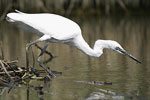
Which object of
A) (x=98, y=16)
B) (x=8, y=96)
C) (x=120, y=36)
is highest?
(x=98, y=16)

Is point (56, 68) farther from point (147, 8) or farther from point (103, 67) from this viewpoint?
point (147, 8)

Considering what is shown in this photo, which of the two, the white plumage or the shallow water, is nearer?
the shallow water

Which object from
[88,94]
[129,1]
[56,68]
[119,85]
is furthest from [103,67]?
[129,1]

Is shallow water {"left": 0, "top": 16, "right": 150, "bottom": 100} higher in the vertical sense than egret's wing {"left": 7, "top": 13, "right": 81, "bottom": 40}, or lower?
lower

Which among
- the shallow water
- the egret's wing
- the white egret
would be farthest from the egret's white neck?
the shallow water

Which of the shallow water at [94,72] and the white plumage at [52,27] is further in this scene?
the white plumage at [52,27]

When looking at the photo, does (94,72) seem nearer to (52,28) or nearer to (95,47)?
(95,47)

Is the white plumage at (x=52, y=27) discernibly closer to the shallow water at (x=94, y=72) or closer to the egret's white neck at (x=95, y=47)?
the egret's white neck at (x=95, y=47)

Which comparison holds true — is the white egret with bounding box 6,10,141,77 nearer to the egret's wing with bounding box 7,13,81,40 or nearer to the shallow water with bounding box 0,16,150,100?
the egret's wing with bounding box 7,13,81,40

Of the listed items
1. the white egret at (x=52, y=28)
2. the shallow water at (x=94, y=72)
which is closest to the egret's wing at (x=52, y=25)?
the white egret at (x=52, y=28)

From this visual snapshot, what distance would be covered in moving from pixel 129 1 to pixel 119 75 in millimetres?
15755

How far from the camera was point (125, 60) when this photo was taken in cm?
1141

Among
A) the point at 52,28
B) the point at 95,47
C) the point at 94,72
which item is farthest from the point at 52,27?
the point at 94,72

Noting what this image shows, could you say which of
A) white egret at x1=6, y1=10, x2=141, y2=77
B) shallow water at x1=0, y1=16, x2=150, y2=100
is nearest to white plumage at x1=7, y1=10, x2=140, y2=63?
white egret at x1=6, y1=10, x2=141, y2=77
